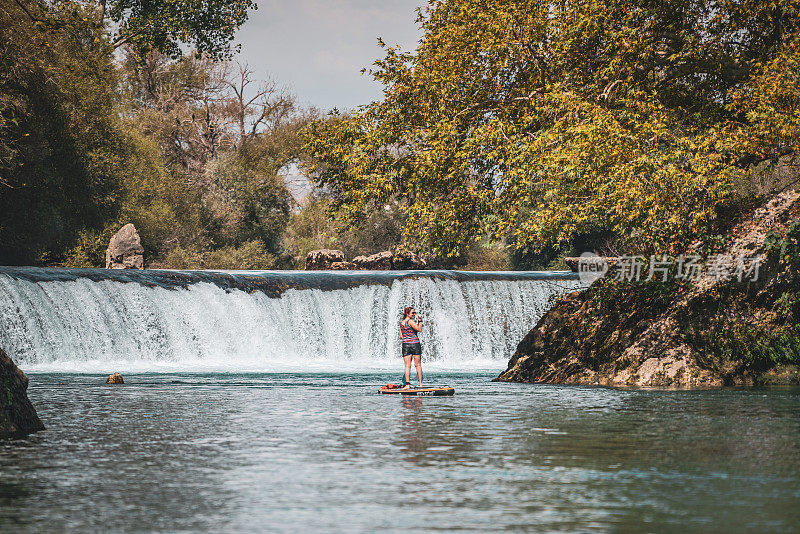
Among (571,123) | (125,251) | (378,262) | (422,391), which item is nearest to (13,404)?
(422,391)

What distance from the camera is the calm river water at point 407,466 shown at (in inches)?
290

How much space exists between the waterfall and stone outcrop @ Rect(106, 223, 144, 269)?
36.5 feet

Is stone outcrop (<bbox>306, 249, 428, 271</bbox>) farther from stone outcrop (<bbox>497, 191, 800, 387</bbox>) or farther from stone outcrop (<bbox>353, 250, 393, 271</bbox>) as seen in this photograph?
stone outcrop (<bbox>497, 191, 800, 387</bbox>)

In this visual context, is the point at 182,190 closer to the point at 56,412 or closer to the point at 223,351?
the point at 223,351

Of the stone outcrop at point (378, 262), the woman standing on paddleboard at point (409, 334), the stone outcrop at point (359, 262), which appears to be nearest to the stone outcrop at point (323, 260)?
the stone outcrop at point (359, 262)

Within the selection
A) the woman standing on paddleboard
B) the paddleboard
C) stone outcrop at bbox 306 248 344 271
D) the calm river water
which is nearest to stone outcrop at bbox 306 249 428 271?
stone outcrop at bbox 306 248 344 271

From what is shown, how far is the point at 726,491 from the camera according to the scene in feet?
27.7

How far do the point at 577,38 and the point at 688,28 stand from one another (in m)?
2.59

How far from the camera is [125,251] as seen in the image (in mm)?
47562

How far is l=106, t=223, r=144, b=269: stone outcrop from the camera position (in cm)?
4722

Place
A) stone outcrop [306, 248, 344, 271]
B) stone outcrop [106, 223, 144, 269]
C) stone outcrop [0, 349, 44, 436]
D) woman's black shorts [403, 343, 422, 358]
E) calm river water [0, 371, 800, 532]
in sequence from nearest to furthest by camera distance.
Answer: calm river water [0, 371, 800, 532] → stone outcrop [0, 349, 44, 436] → woman's black shorts [403, 343, 422, 358] → stone outcrop [106, 223, 144, 269] → stone outcrop [306, 248, 344, 271]

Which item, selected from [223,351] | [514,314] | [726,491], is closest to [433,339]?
[514,314]

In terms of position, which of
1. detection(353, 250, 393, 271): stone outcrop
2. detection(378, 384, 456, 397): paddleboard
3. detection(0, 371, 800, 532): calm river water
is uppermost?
detection(353, 250, 393, 271): stone outcrop

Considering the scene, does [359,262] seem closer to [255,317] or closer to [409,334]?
[255,317]
